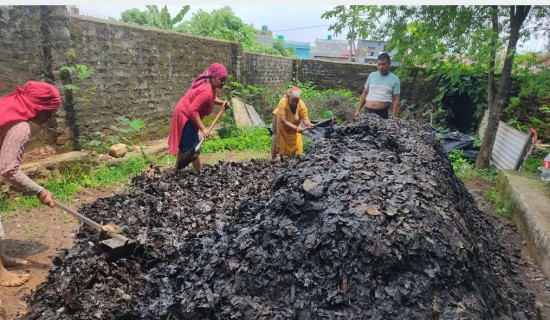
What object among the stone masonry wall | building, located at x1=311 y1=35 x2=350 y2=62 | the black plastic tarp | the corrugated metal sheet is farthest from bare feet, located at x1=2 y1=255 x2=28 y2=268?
building, located at x1=311 y1=35 x2=350 y2=62

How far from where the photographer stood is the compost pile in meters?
2.03

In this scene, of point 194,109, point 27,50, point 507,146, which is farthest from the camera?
point 507,146

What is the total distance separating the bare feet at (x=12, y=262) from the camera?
299 centimetres

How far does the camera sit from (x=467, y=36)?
20.2 ft

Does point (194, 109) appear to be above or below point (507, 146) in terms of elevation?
above

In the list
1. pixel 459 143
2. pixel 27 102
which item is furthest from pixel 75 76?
pixel 459 143

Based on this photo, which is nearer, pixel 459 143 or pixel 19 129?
pixel 19 129

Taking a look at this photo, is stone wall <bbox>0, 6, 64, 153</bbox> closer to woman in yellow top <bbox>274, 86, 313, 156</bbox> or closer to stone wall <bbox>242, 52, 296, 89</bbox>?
woman in yellow top <bbox>274, 86, 313, 156</bbox>

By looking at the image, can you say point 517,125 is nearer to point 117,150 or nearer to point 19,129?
point 117,150

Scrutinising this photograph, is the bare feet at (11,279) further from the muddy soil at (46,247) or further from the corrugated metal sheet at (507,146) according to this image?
the corrugated metal sheet at (507,146)

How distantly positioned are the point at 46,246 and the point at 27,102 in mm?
1477

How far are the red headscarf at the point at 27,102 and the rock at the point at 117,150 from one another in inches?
115

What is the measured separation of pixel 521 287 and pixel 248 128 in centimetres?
686

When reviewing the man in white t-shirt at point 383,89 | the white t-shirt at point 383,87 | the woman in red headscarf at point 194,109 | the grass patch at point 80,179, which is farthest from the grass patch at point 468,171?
the grass patch at point 80,179
